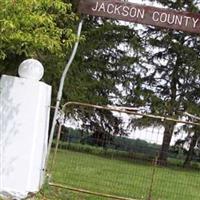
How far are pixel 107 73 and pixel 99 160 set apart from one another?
24191 millimetres

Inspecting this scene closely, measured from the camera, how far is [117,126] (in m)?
13.6

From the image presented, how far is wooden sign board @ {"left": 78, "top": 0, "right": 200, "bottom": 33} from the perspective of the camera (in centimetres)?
1141

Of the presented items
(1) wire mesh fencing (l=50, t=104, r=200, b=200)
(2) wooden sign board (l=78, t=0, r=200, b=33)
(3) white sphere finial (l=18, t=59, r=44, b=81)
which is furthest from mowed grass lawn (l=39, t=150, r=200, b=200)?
(2) wooden sign board (l=78, t=0, r=200, b=33)

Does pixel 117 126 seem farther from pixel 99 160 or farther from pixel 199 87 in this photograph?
pixel 199 87

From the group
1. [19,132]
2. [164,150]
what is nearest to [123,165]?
[164,150]

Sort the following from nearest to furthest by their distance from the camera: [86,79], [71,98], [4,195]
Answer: [4,195] → [71,98] → [86,79]

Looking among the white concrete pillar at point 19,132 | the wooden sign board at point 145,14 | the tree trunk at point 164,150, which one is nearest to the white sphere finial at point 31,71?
the white concrete pillar at point 19,132

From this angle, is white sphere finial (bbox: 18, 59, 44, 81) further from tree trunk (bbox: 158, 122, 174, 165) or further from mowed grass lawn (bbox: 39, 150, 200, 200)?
tree trunk (bbox: 158, 122, 174, 165)

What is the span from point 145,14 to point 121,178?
435 cm

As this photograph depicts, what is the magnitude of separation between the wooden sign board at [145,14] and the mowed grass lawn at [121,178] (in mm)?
2608

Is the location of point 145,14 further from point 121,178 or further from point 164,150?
point 121,178

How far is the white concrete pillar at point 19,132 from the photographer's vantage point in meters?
10.8

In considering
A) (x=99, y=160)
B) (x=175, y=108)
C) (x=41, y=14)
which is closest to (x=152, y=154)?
(x=99, y=160)

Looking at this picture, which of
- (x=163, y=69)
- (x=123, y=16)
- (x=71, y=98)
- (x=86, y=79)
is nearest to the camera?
(x=123, y=16)
